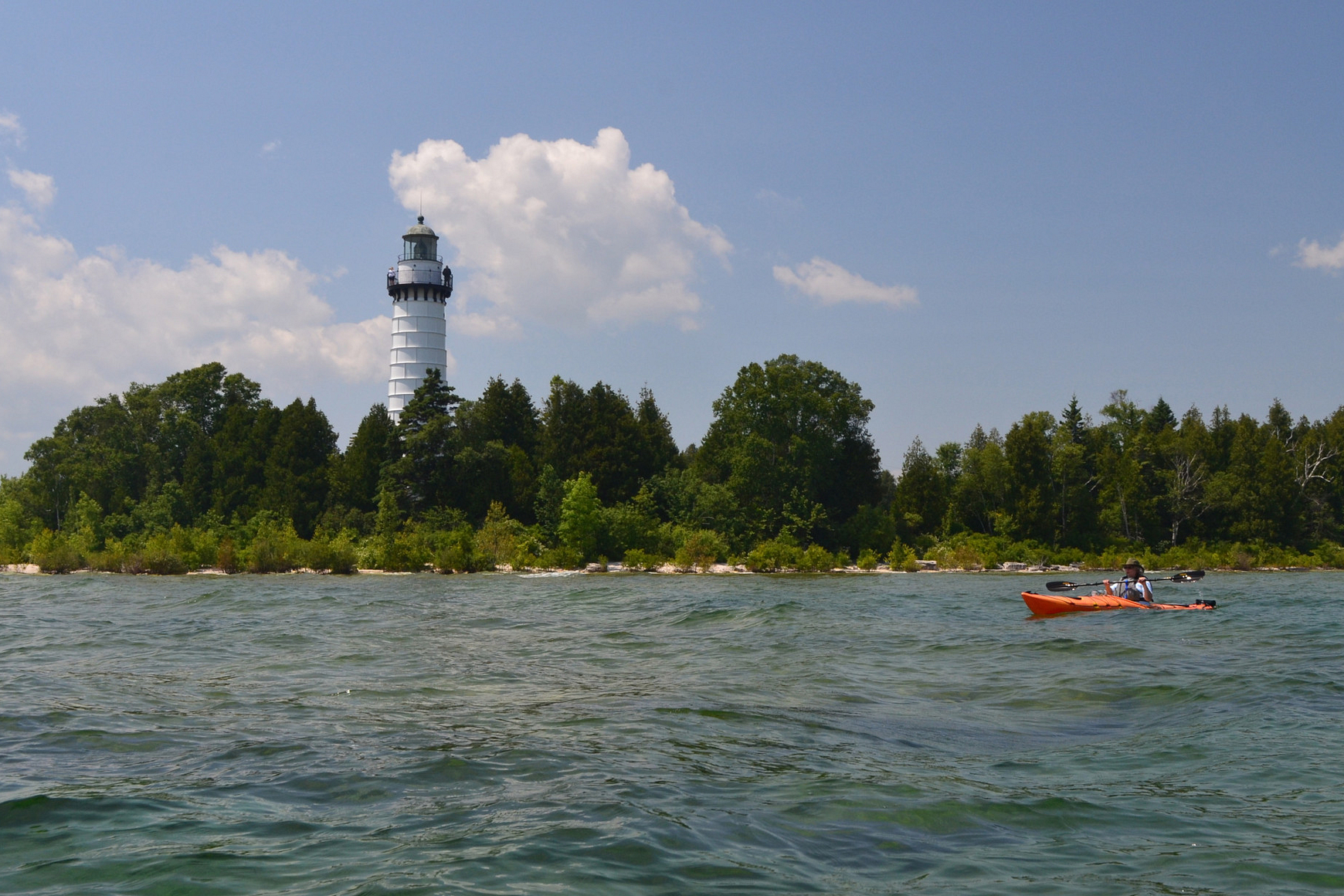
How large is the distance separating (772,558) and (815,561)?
92.4 inches

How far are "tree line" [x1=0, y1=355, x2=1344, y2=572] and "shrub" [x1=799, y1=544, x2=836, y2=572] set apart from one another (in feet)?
0.29

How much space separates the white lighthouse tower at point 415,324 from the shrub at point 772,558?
26516mm

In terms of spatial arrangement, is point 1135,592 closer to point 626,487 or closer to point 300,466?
point 626,487

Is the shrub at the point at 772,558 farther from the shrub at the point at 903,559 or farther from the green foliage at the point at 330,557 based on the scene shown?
the green foliage at the point at 330,557

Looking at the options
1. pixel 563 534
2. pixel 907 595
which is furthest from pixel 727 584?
pixel 563 534

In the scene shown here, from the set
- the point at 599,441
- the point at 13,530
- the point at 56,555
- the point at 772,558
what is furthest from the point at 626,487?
the point at 13,530

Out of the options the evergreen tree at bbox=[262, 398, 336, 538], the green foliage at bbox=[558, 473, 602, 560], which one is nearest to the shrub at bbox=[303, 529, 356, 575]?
the evergreen tree at bbox=[262, 398, 336, 538]

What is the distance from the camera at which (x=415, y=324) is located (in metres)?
65.0

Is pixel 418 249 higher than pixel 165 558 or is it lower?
higher

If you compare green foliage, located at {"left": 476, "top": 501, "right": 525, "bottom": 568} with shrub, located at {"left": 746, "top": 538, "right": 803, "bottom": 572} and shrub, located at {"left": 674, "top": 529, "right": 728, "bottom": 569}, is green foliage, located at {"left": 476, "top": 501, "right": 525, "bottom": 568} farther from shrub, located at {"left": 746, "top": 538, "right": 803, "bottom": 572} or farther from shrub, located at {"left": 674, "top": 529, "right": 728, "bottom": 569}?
shrub, located at {"left": 746, "top": 538, "right": 803, "bottom": 572}

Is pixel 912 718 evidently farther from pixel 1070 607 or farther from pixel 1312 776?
pixel 1070 607

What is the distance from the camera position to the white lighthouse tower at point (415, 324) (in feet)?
214

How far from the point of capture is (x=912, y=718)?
11.0 meters

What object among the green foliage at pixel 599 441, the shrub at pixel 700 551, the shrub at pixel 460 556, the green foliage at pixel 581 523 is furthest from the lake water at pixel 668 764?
the green foliage at pixel 599 441
